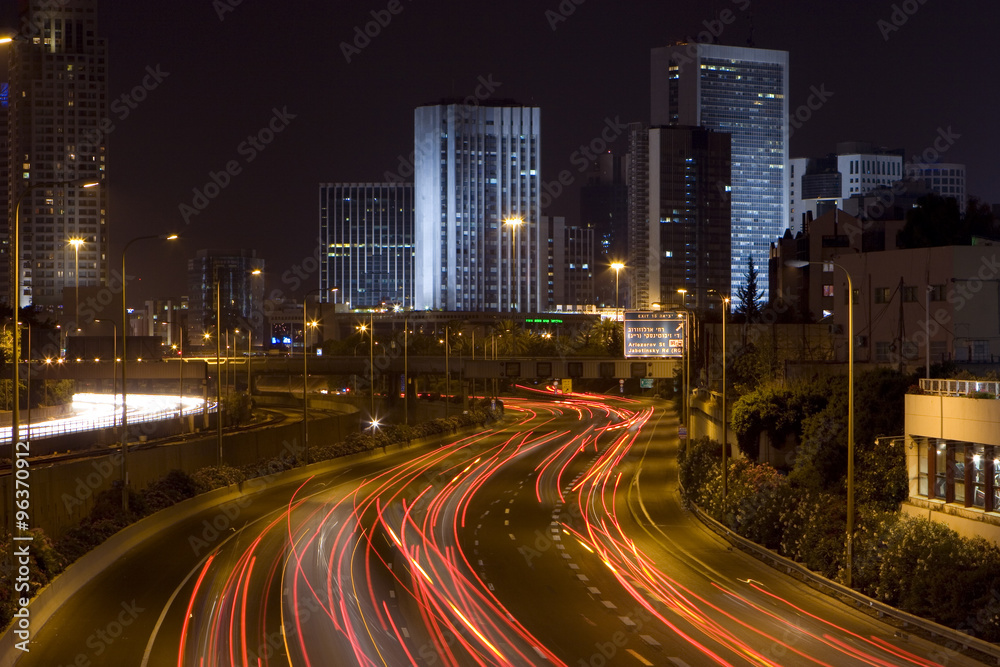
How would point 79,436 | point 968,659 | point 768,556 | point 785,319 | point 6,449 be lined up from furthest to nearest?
point 785,319 → point 79,436 → point 6,449 → point 768,556 → point 968,659

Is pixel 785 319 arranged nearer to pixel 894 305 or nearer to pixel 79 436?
pixel 894 305

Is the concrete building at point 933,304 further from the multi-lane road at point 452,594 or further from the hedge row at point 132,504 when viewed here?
the hedge row at point 132,504

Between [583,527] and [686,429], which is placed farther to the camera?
[686,429]

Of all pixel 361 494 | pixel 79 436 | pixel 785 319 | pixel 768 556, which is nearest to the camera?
pixel 768 556

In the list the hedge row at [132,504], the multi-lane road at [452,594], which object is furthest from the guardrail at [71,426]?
the multi-lane road at [452,594]

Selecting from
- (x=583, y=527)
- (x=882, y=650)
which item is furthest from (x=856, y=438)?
(x=882, y=650)

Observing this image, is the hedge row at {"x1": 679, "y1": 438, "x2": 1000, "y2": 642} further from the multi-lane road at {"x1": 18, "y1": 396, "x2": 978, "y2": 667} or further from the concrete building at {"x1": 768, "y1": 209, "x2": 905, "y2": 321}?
the concrete building at {"x1": 768, "y1": 209, "x2": 905, "y2": 321}

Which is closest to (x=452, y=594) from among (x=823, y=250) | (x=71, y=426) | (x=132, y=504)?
(x=132, y=504)
